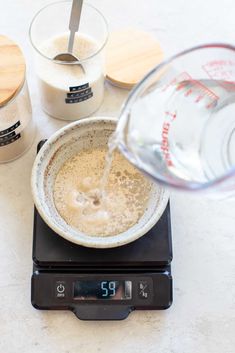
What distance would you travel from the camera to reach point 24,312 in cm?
101

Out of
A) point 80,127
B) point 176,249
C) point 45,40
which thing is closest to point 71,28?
point 45,40

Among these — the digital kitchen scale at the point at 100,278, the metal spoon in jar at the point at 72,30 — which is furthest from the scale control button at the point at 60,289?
the metal spoon in jar at the point at 72,30

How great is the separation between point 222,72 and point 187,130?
0.30ft

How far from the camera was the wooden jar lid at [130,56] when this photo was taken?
3.78 ft

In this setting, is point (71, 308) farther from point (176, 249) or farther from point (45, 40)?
point (45, 40)

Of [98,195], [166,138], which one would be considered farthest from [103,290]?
[166,138]

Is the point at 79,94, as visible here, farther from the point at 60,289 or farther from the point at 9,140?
the point at 60,289

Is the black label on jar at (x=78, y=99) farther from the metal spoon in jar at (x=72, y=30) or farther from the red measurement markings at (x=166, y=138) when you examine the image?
the red measurement markings at (x=166, y=138)

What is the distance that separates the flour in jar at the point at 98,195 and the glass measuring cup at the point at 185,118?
0.13 m

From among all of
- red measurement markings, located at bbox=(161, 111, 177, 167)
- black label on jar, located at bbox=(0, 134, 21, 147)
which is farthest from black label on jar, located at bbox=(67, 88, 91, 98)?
red measurement markings, located at bbox=(161, 111, 177, 167)

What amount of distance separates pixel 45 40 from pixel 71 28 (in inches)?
2.2

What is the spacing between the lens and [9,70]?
3.23 feet

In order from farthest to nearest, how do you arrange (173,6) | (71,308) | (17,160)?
(173,6), (17,160), (71,308)

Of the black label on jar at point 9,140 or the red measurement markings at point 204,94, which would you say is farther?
the black label on jar at point 9,140
